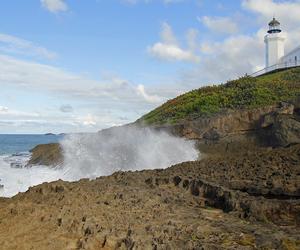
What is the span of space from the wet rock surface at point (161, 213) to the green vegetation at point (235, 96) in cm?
1364

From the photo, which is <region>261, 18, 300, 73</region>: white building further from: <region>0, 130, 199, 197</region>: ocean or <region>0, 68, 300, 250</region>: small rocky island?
<region>0, 68, 300, 250</region>: small rocky island

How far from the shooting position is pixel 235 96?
26844mm

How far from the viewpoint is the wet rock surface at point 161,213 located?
5.81 m

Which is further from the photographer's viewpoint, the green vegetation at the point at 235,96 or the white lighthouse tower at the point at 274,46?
the white lighthouse tower at the point at 274,46

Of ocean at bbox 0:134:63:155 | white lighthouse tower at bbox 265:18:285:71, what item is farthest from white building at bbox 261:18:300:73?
ocean at bbox 0:134:63:155

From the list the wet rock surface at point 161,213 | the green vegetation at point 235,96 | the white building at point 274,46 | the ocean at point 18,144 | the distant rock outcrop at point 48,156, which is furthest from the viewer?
the ocean at point 18,144

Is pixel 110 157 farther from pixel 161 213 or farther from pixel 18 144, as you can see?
pixel 18 144

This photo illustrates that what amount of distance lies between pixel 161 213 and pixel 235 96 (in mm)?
20594

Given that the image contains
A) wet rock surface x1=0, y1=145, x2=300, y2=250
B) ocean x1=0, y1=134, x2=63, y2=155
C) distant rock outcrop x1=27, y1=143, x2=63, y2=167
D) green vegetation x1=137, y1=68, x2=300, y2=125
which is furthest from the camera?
ocean x1=0, y1=134, x2=63, y2=155

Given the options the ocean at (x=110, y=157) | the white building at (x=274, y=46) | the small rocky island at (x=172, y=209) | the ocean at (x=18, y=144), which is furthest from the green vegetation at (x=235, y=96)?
the small rocky island at (x=172, y=209)

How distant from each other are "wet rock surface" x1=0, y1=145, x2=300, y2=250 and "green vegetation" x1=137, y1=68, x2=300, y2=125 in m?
13.6

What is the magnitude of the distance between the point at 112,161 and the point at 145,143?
1.98 m

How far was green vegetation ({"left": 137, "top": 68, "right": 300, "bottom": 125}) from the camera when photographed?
971 inches

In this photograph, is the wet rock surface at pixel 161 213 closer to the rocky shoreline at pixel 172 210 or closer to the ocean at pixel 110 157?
the rocky shoreline at pixel 172 210
